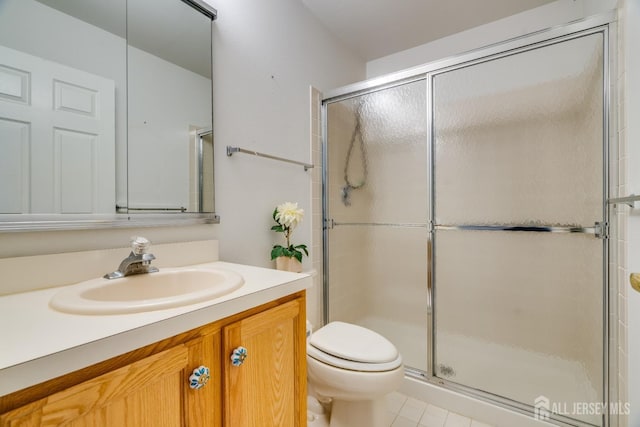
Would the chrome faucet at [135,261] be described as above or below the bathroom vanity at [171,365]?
above

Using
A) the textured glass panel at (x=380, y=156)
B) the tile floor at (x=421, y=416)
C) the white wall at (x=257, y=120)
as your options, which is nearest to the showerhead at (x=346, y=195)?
the textured glass panel at (x=380, y=156)

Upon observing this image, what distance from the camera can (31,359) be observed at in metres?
0.40

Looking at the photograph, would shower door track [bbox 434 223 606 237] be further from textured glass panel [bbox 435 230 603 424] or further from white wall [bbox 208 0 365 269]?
white wall [bbox 208 0 365 269]

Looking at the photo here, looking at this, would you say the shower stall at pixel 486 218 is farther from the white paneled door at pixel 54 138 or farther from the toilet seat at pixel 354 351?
the white paneled door at pixel 54 138

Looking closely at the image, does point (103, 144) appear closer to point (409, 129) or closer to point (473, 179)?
point (409, 129)

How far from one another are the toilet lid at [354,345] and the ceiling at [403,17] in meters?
1.88

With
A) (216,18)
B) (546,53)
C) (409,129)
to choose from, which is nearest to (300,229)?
(409,129)

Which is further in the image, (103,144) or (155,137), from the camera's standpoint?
(155,137)

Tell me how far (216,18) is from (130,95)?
0.57 m

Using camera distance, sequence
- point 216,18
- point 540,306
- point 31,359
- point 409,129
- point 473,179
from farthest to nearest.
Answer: point 409,129 → point 473,179 → point 540,306 → point 216,18 → point 31,359

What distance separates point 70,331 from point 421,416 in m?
1.66

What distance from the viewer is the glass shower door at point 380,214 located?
169 centimetres

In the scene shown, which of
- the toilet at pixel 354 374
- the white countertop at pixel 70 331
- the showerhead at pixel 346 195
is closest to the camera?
the white countertop at pixel 70 331

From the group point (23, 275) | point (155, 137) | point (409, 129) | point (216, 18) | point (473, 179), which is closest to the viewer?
point (23, 275)
